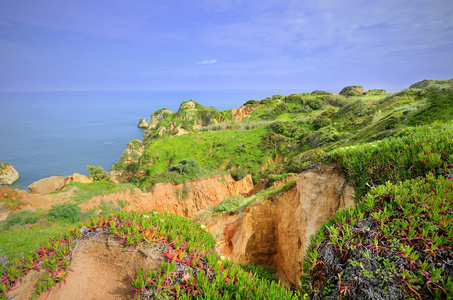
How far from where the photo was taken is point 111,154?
8106 cm

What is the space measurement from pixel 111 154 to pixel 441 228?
9405 cm

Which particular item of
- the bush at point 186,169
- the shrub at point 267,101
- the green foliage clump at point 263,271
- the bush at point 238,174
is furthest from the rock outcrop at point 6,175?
the shrub at point 267,101

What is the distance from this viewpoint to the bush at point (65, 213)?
13.0 meters

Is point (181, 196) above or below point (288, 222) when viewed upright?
below

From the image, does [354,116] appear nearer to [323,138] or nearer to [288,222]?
[323,138]

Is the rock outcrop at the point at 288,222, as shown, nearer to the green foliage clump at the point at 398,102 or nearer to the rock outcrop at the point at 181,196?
the rock outcrop at the point at 181,196

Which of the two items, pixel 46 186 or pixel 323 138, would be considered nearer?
pixel 323 138

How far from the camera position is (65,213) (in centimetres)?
1326

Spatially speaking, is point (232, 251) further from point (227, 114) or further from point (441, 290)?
point (227, 114)

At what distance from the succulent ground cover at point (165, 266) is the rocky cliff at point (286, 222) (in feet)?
12.0

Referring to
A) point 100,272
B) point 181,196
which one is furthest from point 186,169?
point 100,272

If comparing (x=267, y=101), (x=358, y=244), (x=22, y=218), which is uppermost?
(x=267, y=101)

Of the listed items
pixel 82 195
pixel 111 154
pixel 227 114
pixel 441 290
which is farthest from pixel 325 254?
pixel 111 154

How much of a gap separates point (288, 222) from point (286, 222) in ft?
0.52
